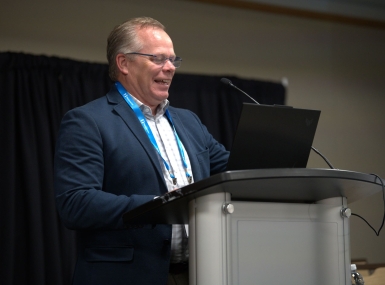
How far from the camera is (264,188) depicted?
4.50 ft

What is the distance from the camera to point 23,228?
13.1ft

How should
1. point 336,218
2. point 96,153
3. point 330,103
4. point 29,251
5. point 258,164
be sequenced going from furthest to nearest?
point 330,103 < point 29,251 < point 96,153 < point 258,164 < point 336,218

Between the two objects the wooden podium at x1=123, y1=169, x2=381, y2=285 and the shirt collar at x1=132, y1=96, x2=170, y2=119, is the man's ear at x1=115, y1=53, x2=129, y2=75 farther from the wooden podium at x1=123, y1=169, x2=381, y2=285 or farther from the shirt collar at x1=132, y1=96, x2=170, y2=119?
the wooden podium at x1=123, y1=169, x2=381, y2=285

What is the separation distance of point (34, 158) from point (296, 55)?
2.69m

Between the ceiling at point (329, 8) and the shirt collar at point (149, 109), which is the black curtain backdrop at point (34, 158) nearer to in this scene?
the ceiling at point (329, 8)

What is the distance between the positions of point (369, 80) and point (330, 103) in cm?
53

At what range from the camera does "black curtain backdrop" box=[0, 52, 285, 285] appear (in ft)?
12.9

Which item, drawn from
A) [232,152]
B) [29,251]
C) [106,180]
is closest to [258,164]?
[232,152]

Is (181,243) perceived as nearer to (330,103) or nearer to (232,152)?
(232,152)

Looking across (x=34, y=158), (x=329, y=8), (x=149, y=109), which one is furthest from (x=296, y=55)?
(x=149, y=109)

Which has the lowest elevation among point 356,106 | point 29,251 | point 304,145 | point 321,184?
point 29,251

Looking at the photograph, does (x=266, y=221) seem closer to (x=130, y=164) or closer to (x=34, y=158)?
(x=130, y=164)

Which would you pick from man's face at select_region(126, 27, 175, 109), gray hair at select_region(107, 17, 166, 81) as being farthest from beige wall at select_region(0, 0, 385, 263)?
man's face at select_region(126, 27, 175, 109)

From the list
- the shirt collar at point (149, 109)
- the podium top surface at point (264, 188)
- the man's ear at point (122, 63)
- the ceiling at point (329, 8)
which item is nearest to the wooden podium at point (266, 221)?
the podium top surface at point (264, 188)
